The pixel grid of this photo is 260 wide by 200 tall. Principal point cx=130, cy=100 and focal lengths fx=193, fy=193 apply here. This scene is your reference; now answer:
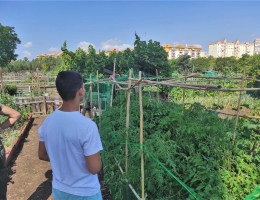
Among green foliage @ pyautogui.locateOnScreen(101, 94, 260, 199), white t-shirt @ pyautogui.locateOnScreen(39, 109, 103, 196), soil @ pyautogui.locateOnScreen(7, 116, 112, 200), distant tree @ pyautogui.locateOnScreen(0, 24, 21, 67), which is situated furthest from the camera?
distant tree @ pyautogui.locateOnScreen(0, 24, 21, 67)

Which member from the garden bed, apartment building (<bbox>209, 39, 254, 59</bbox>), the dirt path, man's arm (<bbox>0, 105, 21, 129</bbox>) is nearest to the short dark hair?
man's arm (<bbox>0, 105, 21, 129</bbox>)

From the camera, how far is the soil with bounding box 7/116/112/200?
365 cm

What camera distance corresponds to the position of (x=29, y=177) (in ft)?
14.0

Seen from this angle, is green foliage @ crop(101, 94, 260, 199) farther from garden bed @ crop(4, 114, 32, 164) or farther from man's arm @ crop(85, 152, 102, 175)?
garden bed @ crop(4, 114, 32, 164)

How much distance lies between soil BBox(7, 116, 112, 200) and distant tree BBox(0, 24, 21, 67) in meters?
51.3

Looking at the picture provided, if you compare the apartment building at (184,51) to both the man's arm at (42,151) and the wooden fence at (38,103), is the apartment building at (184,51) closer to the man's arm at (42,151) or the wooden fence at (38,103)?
the wooden fence at (38,103)

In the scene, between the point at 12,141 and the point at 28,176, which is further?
the point at 12,141

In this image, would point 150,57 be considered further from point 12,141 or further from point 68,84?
point 68,84

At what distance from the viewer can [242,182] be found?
2273 millimetres

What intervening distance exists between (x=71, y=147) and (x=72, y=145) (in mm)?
22

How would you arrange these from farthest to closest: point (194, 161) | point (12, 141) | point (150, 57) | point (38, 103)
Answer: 1. point (150, 57)
2. point (38, 103)
3. point (12, 141)
4. point (194, 161)

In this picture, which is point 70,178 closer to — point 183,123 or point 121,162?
point 121,162

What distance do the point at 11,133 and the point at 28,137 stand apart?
67 centimetres

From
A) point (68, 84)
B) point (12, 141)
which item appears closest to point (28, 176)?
point (12, 141)
